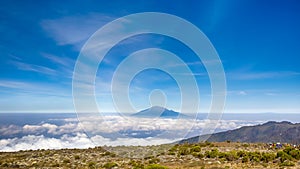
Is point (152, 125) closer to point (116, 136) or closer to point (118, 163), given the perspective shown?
point (118, 163)

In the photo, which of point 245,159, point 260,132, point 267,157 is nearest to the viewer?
point 245,159

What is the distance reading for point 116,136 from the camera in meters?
28.4

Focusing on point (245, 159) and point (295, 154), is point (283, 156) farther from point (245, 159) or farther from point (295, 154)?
point (245, 159)

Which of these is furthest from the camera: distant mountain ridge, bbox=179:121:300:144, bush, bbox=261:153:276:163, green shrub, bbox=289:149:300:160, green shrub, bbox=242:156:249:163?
distant mountain ridge, bbox=179:121:300:144

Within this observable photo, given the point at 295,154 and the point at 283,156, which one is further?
the point at 295,154

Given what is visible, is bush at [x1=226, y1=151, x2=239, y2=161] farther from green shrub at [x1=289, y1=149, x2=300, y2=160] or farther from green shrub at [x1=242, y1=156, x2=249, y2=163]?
green shrub at [x1=289, y1=149, x2=300, y2=160]

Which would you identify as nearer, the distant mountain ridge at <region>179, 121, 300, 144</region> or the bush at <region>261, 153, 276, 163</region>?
the bush at <region>261, 153, 276, 163</region>

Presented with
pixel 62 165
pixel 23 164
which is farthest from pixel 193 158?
pixel 23 164

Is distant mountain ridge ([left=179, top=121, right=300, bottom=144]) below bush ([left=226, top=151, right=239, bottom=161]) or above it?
above

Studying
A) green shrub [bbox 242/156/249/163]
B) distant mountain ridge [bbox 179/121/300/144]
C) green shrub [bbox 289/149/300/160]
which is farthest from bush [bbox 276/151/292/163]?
distant mountain ridge [bbox 179/121/300/144]

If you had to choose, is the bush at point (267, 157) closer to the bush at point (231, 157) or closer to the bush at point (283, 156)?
the bush at point (283, 156)

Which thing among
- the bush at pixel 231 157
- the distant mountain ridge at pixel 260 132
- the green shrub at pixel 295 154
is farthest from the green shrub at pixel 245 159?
the distant mountain ridge at pixel 260 132

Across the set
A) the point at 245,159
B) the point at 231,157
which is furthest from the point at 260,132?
the point at 245,159

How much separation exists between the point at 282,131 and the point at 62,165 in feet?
552
